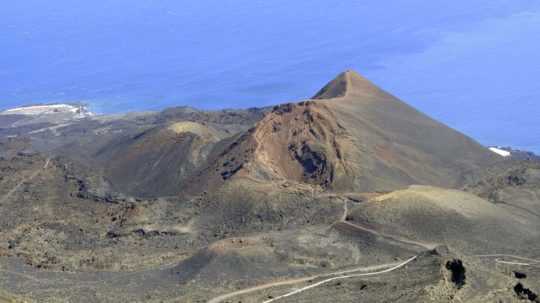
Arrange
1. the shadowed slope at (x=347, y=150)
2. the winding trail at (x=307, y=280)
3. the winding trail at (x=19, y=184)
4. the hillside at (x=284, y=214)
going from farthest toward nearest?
the winding trail at (x=19, y=184), the shadowed slope at (x=347, y=150), the hillside at (x=284, y=214), the winding trail at (x=307, y=280)

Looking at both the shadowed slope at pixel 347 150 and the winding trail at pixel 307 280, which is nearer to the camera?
the winding trail at pixel 307 280

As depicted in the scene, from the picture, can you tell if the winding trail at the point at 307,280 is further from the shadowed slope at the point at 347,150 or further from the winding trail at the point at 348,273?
the shadowed slope at the point at 347,150

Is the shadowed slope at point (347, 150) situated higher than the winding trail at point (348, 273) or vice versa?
the shadowed slope at point (347, 150)

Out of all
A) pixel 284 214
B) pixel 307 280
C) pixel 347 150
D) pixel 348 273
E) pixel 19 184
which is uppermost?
pixel 347 150

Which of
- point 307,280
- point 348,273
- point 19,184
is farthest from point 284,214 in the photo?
point 19,184

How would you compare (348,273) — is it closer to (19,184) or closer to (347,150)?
(347,150)

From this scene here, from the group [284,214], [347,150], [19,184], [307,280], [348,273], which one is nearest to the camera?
[307,280]

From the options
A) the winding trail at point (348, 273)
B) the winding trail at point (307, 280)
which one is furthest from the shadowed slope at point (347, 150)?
the winding trail at point (307, 280)

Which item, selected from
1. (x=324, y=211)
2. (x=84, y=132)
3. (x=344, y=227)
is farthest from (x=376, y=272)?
(x=84, y=132)

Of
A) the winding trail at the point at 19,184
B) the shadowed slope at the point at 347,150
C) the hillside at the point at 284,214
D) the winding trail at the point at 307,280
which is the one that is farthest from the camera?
the winding trail at the point at 19,184

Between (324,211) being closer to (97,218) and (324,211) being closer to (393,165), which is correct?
(393,165)

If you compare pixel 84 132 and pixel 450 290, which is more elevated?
pixel 84 132
